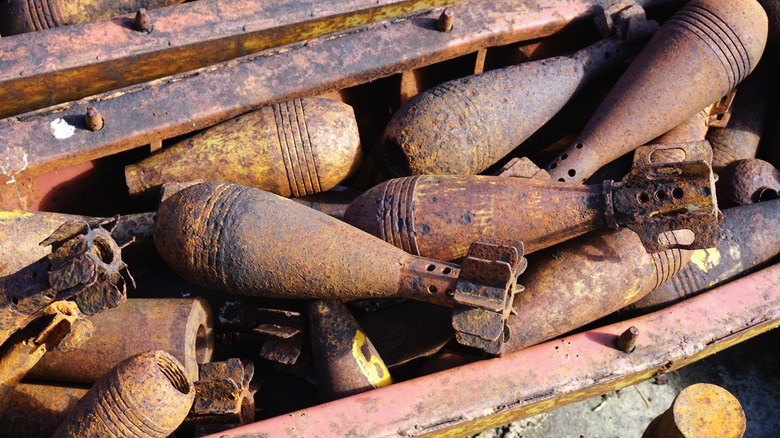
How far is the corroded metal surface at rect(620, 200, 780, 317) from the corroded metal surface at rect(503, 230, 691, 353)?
0.25 meters

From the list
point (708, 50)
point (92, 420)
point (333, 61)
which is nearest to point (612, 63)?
point (708, 50)

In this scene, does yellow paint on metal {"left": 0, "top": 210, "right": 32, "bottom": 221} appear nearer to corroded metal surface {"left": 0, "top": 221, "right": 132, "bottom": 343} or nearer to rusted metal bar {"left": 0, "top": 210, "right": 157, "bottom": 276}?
rusted metal bar {"left": 0, "top": 210, "right": 157, "bottom": 276}

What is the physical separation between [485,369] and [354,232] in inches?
29.7

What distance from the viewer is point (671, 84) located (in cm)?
354

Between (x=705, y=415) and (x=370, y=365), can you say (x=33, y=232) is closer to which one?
(x=370, y=365)

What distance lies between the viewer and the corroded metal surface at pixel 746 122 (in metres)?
4.05

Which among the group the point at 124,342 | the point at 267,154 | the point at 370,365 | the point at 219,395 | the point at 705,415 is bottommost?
the point at 705,415

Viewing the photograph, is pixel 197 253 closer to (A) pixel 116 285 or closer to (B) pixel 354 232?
(A) pixel 116 285

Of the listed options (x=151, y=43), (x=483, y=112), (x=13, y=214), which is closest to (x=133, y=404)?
(x=13, y=214)

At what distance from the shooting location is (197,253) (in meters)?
2.82

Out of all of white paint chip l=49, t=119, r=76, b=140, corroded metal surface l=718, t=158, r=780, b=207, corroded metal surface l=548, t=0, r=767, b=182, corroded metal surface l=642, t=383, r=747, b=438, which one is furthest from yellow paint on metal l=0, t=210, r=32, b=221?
corroded metal surface l=718, t=158, r=780, b=207

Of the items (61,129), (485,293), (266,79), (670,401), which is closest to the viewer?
(485,293)

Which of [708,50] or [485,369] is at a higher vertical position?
[708,50]

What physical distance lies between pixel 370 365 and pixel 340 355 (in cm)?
13
